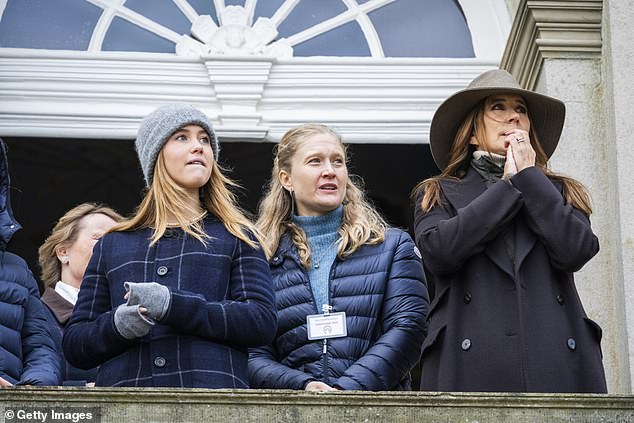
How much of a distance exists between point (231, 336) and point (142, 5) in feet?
14.6

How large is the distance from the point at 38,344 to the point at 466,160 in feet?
6.29

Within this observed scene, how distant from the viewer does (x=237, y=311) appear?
6.07 m

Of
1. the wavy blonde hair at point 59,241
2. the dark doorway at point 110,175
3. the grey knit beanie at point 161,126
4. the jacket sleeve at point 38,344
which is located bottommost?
the jacket sleeve at point 38,344

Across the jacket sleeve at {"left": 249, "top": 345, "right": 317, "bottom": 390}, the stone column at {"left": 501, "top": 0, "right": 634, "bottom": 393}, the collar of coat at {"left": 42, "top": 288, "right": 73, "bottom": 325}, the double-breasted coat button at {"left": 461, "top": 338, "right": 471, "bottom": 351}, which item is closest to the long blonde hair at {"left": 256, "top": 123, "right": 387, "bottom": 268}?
the jacket sleeve at {"left": 249, "top": 345, "right": 317, "bottom": 390}

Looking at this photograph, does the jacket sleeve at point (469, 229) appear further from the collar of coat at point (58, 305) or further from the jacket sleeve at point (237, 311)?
the collar of coat at point (58, 305)

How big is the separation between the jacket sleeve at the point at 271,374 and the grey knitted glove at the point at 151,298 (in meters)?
0.76

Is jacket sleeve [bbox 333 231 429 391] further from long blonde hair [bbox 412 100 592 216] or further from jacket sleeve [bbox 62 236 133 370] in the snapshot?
jacket sleeve [bbox 62 236 133 370]

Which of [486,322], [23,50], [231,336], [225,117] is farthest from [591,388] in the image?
[23,50]

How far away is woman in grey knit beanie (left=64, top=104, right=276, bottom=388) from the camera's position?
19.7 feet

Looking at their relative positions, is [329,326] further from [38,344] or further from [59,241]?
[59,241]

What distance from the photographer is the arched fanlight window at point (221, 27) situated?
10078 millimetres

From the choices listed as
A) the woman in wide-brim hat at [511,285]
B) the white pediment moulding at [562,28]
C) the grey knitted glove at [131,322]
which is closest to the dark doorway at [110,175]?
the white pediment moulding at [562,28]

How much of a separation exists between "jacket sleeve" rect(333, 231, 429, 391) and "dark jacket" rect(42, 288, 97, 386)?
1.32 meters

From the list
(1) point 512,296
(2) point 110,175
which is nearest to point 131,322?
(1) point 512,296
